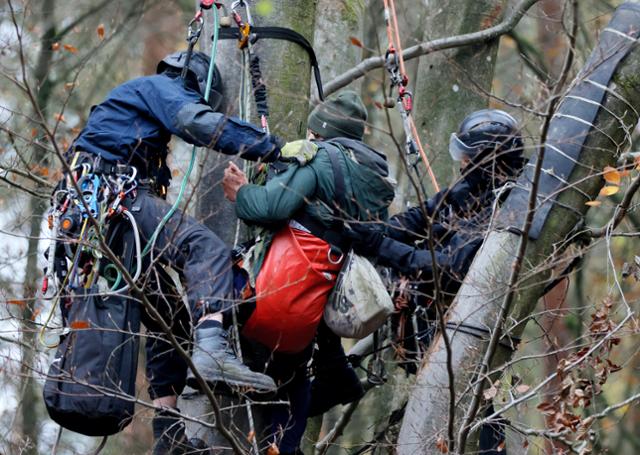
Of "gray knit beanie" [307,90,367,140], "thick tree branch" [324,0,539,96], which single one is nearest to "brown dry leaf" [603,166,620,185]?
"gray knit beanie" [307,90,367,140]

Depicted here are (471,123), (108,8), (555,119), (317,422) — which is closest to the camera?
(555,119)

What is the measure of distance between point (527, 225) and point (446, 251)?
1.63 meters

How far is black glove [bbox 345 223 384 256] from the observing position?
235 inches

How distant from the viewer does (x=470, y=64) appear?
356 inches

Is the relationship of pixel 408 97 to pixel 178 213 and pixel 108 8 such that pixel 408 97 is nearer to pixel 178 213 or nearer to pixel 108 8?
pixel 178 213

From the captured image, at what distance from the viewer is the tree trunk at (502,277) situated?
5.79 meters

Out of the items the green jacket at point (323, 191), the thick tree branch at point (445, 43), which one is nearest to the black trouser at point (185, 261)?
the green jacket at point (323, 191)

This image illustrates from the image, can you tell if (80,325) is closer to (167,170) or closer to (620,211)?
(167,170)

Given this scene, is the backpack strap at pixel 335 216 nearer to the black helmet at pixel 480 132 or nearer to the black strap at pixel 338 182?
the black strap at pixel 338 182

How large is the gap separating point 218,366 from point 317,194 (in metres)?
1.05

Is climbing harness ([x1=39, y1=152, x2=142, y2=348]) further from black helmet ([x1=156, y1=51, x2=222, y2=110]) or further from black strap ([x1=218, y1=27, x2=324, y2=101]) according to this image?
black strap ([x1=218, y1=27, x2=324, y2=101])

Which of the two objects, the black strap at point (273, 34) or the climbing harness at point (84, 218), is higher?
the black strap at point (273, 34)

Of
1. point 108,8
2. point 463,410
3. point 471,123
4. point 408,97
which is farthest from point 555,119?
point 108,8

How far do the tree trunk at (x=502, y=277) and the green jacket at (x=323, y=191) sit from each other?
0.61 meters
